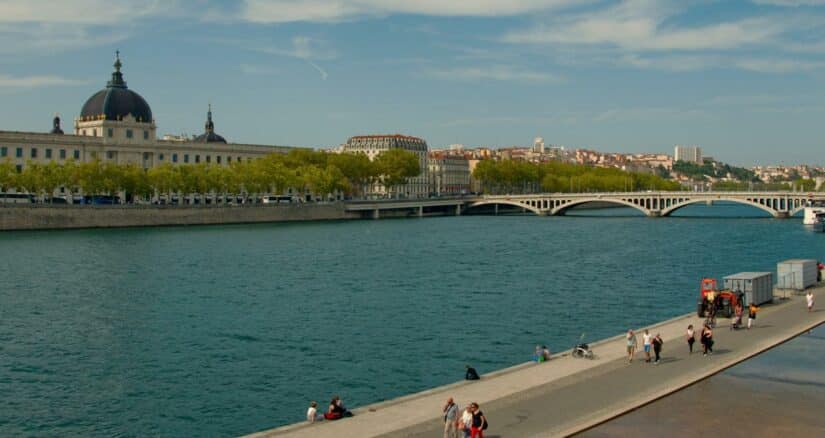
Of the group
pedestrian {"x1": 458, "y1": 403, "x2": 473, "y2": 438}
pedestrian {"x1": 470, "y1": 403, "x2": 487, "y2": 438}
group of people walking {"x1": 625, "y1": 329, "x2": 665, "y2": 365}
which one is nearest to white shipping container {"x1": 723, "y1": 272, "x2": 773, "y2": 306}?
group of people walking {"x1": 625, "y1": 329, "x2": 665, "y2": 365}

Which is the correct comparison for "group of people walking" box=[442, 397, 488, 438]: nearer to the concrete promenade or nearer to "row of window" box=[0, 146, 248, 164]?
the concrete promenade

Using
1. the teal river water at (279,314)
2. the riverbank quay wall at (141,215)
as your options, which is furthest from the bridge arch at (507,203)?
the teal river water at (279,314)

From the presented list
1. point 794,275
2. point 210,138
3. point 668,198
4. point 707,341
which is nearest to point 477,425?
point 707,341

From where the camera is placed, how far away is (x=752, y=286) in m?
32.9

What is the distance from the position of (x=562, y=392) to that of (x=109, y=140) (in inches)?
4171

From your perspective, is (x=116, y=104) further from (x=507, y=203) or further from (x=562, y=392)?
(x=562, y=392)

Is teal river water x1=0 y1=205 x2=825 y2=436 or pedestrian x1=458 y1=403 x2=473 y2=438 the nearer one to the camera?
pedestrian x1=458 y1=403 x2=473 y2=438

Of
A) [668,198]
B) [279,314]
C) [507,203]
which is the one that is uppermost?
[668,198]

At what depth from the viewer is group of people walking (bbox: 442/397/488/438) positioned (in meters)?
16.8

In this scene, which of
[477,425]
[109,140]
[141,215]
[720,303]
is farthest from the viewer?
[109,140]

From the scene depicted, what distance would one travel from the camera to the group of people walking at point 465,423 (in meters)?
16.8

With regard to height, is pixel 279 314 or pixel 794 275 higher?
pixel 794 275

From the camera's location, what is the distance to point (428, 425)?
18453 millimetres

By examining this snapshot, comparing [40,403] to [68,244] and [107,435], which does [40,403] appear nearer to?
[107,435]
